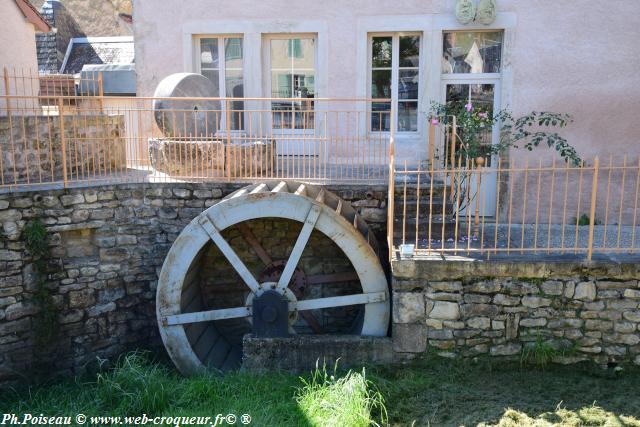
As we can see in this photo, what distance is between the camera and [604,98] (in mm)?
7852

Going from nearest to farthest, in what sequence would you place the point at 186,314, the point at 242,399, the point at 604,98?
the point at 242,399 < the point at 186,314 < the point at 604,98

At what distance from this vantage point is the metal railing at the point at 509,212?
5.73 m

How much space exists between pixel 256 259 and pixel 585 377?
3.62 meters

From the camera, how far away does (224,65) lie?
28.4 ft

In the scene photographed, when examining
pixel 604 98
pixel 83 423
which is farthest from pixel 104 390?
pixel 604 98

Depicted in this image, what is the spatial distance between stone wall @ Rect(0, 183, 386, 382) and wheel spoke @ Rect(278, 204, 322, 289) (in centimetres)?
93

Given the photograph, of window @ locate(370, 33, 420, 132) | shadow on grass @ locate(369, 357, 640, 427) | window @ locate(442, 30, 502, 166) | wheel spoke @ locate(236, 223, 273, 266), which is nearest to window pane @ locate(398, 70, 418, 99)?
window @ locate(370, 33, 420, 132)

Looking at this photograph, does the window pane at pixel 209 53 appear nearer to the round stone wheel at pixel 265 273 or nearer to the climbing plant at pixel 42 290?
the round stone wheel at pixel 265 273

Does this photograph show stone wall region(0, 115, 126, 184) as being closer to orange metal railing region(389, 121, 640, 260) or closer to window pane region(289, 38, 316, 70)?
window pane region(289, 38, 316, 70)

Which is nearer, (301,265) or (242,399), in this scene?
(242,399)

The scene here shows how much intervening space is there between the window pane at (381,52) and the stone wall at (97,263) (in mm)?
2186

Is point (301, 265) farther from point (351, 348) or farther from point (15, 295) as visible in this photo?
point (15, 295)

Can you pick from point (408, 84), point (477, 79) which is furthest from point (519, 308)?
point (408, 84)

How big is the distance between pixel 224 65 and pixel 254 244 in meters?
2.85
